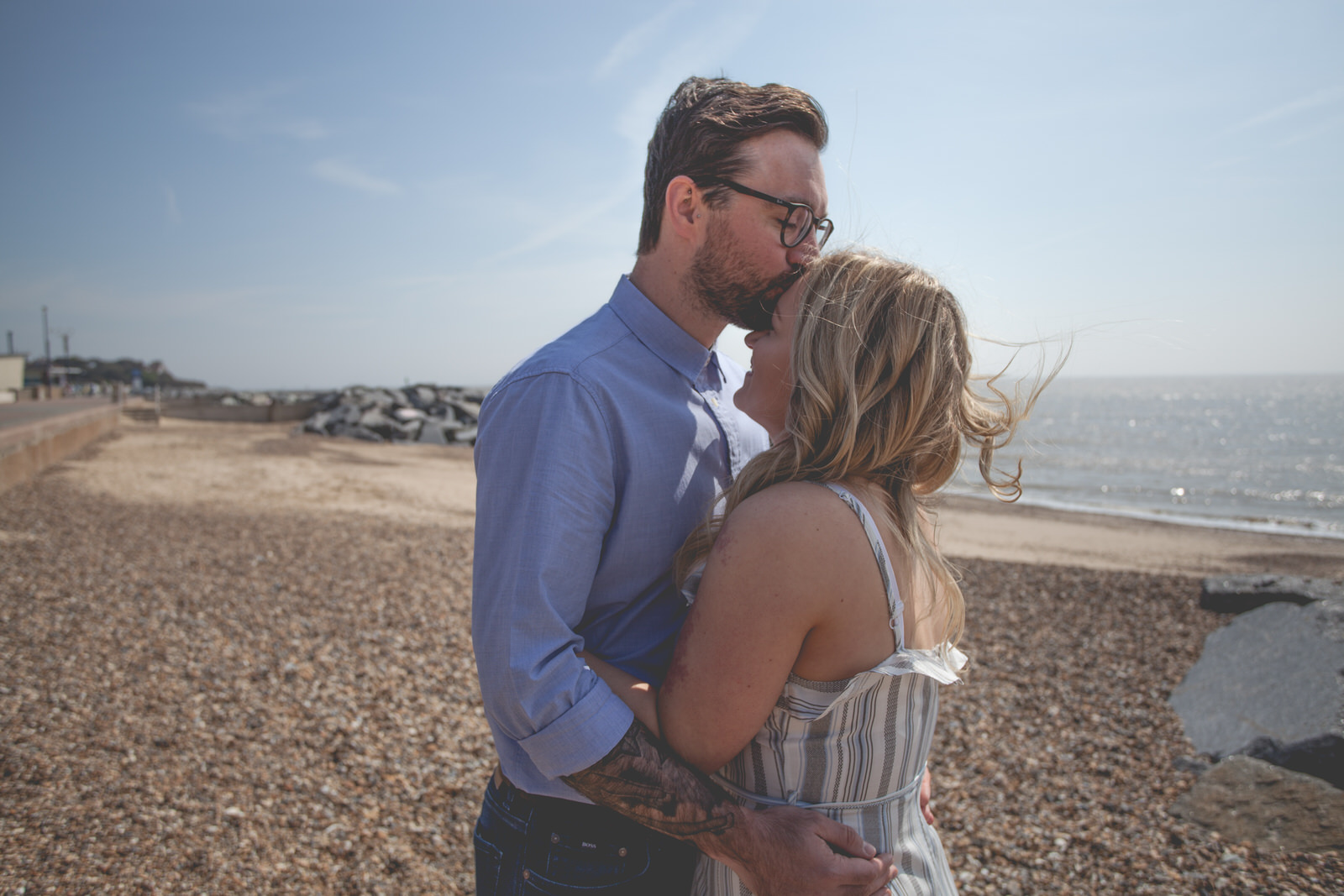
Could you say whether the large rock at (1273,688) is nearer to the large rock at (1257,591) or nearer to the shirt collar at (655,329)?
the large rock at (1257,591)

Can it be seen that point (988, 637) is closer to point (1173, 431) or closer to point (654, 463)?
point (654, 463)

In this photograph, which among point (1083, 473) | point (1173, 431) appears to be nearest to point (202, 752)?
point (1083, 473)

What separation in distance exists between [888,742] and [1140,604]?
834 centimetres

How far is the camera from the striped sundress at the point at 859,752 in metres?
1.35

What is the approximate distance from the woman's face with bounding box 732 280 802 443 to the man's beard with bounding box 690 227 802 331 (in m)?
0.04

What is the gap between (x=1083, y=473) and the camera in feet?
91.0

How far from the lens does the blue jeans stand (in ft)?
4.94

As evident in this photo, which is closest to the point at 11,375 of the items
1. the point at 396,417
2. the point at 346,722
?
the point at 396,417

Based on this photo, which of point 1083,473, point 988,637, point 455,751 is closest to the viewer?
point 455,751

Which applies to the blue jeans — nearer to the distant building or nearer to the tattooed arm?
the tattooed arm

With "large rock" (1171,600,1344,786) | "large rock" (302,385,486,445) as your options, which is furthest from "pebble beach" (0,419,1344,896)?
"large rock" (302,385,486,445)

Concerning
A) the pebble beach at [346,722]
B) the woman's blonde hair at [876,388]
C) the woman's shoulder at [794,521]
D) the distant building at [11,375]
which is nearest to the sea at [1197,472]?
the woman's blonde hair at [876,388]

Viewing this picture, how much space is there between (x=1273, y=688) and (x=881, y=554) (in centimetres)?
557

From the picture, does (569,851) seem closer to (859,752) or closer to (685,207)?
(859,752)
